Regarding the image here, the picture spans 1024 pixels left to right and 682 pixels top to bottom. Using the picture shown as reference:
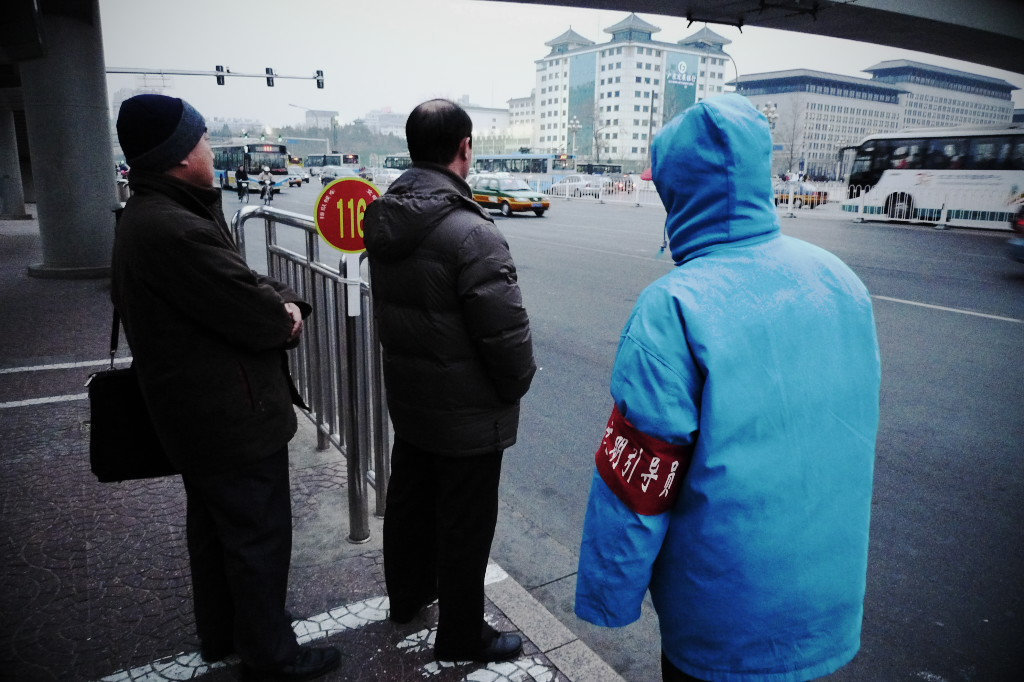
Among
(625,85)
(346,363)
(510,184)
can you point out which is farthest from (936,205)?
(625,85)

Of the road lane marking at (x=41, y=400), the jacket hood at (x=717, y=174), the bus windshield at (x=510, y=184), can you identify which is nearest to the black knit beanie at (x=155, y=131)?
the jacket hood at (x=717, y=174)

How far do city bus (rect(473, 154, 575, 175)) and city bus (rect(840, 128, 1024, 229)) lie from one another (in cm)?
2704

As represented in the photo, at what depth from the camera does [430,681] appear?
8.33ft

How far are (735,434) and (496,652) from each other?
1626 mm

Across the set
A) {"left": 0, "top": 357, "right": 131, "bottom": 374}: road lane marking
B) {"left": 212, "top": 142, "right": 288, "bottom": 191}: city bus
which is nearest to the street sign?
{"left": 0, "top": 357, "right": 131, "bottom": 374}: road lane marking

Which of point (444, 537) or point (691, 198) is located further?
point (444, 537)

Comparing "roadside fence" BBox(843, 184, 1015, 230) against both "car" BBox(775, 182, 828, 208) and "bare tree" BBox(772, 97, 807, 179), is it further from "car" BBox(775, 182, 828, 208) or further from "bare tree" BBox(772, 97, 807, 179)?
"bare tree" BBox(772, 97, 807, 179)

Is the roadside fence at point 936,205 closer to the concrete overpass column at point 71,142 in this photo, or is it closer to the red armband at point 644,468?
the concrete overpass column at point 71,142

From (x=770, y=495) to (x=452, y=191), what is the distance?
1.37 metres

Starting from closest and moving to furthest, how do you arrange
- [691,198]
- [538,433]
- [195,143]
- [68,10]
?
[691,198] → [195,143] → [538,433] → [68,10]

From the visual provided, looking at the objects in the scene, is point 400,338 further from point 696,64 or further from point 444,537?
point 696,64

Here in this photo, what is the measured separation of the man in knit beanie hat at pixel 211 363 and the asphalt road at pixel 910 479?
1294mm

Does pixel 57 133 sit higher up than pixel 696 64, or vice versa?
pixel 696 64

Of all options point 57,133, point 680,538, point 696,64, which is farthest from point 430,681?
point 696,64
